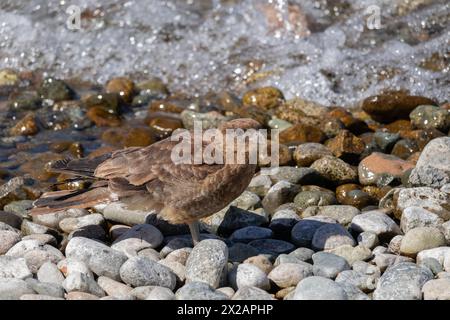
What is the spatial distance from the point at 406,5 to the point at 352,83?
7.01 feet

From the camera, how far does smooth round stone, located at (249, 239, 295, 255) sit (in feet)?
21.7

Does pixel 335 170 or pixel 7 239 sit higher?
pixel 335 170

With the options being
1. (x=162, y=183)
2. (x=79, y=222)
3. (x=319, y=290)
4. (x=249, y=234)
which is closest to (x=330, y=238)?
(x=249, y=234)

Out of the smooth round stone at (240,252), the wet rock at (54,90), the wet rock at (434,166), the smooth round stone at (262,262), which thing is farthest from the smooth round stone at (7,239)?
the wet rock at (54,90)

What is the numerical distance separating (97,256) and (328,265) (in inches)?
66.9

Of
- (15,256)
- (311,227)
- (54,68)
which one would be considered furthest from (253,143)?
(54,68)

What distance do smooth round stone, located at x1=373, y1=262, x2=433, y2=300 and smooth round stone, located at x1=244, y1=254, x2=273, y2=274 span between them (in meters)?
0.86

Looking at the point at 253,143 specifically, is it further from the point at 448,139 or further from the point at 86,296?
the point at 448,139

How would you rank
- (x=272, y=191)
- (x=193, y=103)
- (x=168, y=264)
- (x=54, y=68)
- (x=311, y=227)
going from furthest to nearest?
(x=54, y=68) < (x=193, y=103) < (x=272, y=191) < (x=311, y=227) < (x=168, y=264)

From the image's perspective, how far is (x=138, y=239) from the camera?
263 inches

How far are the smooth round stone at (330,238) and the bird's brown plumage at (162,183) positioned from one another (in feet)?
2.48

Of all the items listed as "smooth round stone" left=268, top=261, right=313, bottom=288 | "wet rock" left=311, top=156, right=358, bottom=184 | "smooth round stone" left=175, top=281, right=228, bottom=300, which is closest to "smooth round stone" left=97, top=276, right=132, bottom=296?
"smooth round stone" left=175, top=281, right=228, bottom=300

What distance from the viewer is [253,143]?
6359 millimetres

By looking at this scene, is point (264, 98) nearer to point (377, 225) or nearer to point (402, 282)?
point (377, 225)
